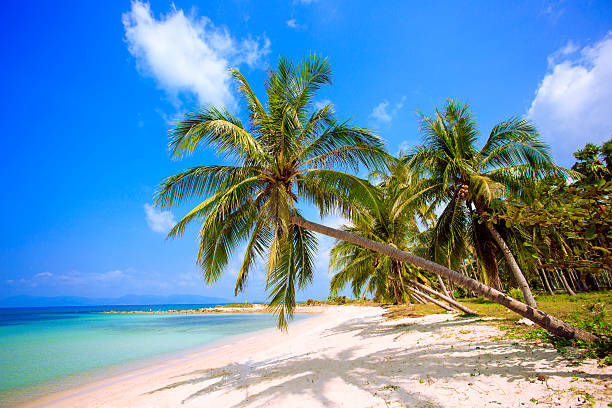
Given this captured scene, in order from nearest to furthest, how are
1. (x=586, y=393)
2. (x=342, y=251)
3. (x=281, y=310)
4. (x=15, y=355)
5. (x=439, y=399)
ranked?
1. (x=586, y=393)
2. (x=439, y=399)
3. (x=281, y=310)
4. (x=15, y=355)
5. (x=342, y=251)

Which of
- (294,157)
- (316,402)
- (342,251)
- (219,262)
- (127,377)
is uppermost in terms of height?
(294,157)

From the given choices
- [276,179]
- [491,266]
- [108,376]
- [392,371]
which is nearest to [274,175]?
[276,179]

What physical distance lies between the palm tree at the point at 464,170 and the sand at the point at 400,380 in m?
2.62

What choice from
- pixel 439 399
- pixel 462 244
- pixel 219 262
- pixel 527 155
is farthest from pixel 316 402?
pixel 527 155

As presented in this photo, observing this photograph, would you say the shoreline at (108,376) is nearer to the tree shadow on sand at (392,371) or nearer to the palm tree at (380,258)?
the tree shadow on sand at (392,371)

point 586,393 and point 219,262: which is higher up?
point 219,262

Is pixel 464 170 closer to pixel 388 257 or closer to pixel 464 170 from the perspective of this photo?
pixel 464 170

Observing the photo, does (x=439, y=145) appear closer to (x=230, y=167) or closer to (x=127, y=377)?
(x=230, y=167)

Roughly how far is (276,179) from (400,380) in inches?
178

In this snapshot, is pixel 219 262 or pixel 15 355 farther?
pixel 15 355

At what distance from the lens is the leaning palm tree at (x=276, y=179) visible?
6.09 m

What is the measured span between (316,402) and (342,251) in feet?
39.6

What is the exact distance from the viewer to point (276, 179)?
21.5 feet

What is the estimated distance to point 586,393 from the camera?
3.09 m
